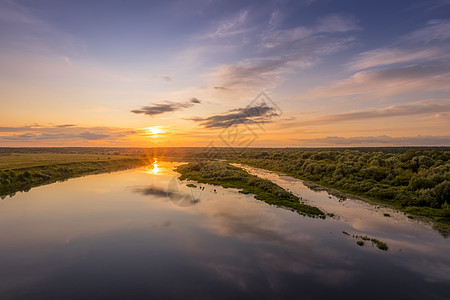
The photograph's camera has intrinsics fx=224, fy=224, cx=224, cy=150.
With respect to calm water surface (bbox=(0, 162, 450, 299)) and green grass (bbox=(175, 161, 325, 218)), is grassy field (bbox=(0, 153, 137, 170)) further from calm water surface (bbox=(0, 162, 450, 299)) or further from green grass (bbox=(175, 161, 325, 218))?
green grass (bbox=(175, 161, 325, 218))

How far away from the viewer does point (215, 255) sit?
47.2 ft

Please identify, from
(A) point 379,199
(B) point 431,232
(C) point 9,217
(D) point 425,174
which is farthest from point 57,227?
(D) point 425,174

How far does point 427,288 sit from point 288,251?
6897 mm

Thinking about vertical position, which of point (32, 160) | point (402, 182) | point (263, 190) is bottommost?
point (263, 190)

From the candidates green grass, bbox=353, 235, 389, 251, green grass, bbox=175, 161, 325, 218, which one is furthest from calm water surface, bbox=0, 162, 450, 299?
green grass, bbox=175, 161, 325, 218

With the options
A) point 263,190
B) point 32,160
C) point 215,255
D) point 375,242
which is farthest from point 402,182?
point 32,160

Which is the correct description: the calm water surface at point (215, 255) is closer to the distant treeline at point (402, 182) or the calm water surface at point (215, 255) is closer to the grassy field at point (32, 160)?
the distant treeline at point (402, 182)

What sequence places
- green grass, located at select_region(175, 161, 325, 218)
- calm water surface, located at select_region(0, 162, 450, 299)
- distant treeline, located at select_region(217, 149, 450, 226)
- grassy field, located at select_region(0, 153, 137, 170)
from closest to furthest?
calm water surface, located at select_region(0, 162, 450, 299) < distant treeline, located at select_region(217, 149, 450, 226) < green grass, located at select_region(175, 161, 325, 218) < grassy field, located at select_region(0, 153, 137, 170)

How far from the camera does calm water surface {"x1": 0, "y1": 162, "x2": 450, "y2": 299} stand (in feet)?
36.1

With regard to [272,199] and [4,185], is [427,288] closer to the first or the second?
[272,199]

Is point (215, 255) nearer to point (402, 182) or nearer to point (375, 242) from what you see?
point (375, 242)

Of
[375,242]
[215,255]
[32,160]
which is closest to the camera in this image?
[215,255]

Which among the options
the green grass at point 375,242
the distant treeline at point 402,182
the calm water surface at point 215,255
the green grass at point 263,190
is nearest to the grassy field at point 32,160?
the calm water surface at point 215,255

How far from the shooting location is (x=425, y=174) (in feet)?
102
